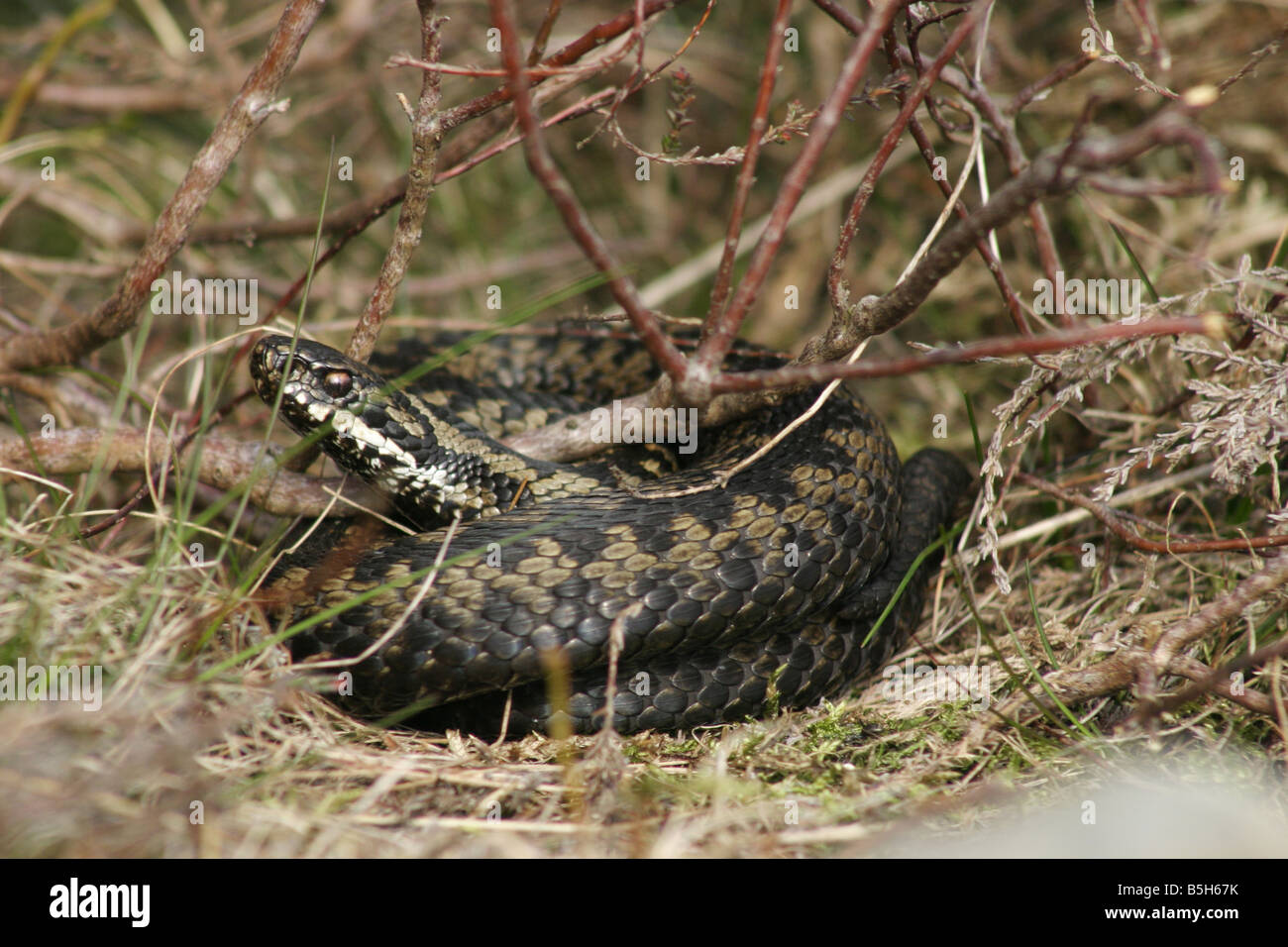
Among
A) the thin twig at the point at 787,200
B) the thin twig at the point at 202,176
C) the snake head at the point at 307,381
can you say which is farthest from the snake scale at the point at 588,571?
the thin twig at the point at 787,200

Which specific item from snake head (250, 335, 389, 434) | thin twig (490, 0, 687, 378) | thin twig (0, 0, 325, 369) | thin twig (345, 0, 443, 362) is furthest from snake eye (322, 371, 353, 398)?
thin twig (490, 0, 687, 378)

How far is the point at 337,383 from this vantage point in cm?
436

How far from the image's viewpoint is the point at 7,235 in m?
7.54

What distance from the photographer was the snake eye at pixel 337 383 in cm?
435

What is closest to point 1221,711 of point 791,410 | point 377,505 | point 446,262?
point 791,410

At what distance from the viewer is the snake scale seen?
12.5 feet

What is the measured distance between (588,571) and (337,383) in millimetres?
1465

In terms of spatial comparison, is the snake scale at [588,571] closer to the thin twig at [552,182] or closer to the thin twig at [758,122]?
the thin twig at [552,182]

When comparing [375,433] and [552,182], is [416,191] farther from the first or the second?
[552,182]

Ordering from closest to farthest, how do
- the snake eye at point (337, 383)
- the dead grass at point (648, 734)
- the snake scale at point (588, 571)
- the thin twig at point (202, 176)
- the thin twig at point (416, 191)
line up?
the dead grass at point (648, 734) → the snake scale at point (588, 571) → the thin twig at point (416, 191) → the thin twig at point (202, 176) → the snake eye at point (337, 383)

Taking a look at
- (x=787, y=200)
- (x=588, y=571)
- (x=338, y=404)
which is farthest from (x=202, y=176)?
(x=787, y=200)

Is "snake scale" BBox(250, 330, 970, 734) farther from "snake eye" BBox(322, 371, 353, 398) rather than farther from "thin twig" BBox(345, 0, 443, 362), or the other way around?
"thin twig" BBox(345, 0, 443, 362)

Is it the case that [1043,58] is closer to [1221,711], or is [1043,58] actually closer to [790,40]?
[790,40]

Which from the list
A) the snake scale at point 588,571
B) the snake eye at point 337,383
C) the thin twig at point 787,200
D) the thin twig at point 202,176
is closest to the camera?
the thin twig at point 787,200
